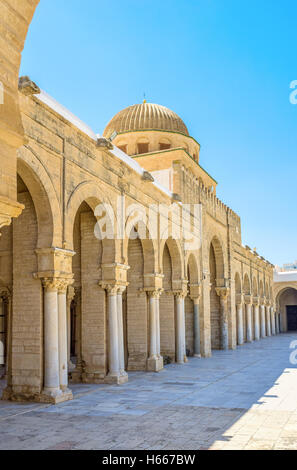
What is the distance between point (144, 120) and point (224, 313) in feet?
35.4

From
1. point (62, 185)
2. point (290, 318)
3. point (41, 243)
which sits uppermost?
point (62, 185)

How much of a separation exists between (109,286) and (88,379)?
8.41 feet

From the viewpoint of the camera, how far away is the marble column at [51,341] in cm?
973

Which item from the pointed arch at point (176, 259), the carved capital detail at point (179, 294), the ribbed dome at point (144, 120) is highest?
the ribbed dome at point (144, 120)

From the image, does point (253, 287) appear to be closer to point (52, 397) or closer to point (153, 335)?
point (153, 335)

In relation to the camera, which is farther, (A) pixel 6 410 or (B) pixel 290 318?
(B) pixel 290 318

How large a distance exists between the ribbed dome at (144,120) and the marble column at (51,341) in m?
15.5

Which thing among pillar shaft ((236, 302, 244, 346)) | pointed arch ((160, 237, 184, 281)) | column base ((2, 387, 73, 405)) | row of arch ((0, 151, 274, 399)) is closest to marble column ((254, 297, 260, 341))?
pillar shaft ((236, 302, 244, 346))

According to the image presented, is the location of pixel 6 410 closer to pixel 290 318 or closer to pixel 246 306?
pixel 246 306

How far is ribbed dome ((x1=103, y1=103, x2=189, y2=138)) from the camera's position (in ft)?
80.3

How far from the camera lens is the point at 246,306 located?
3341 cm

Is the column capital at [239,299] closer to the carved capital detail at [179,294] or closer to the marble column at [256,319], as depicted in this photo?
Answer: the marble column at [256,319]

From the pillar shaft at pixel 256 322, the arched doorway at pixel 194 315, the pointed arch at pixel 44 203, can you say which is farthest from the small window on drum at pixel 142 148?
the pillar shaft at pixel 256 322
